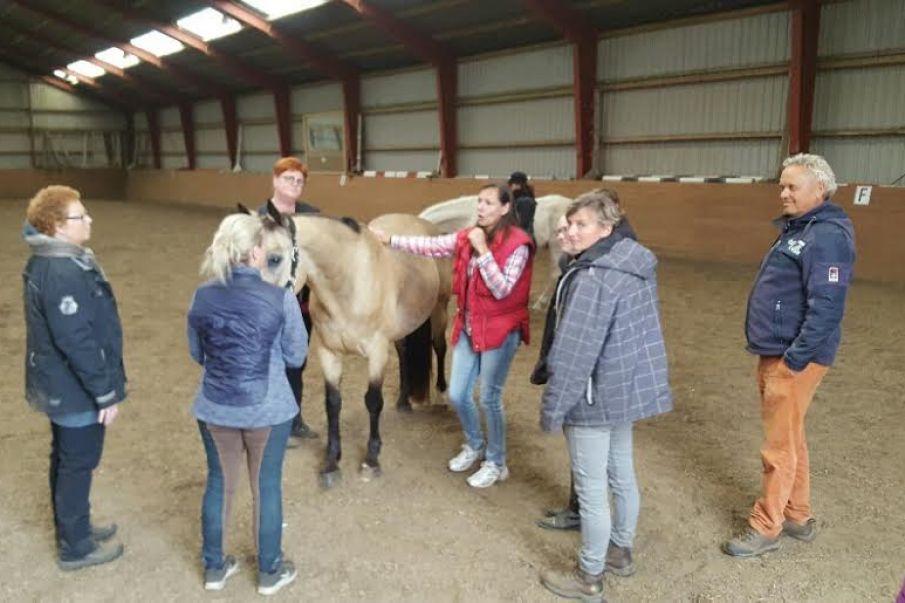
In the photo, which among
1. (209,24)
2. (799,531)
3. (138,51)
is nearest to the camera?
(799,531)

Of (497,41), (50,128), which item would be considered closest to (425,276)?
(497,41)

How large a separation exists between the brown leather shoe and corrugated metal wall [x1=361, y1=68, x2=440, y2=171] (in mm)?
13449

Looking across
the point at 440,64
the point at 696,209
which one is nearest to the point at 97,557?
the point at 696,209

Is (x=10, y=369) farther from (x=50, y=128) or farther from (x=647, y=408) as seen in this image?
(x=50, y=128)

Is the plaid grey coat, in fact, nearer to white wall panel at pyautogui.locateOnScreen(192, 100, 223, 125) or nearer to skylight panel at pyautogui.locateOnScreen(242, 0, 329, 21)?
skylight panel at pyautogui.locateOnScreen(242, 0, 329, 21)

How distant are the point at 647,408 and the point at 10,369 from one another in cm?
507

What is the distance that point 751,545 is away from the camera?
2.80 meters

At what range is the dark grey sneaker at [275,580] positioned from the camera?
2557 mm

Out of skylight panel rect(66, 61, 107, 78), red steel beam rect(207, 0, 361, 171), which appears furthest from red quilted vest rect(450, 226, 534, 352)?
skylight panel rect(66, 61, 107, 78)

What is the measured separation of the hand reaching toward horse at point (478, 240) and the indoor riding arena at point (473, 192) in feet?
4.02

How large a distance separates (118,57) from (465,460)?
883 inches

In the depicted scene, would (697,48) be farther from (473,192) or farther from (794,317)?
(794,317)

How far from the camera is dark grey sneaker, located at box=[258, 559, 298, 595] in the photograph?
2.56 metres

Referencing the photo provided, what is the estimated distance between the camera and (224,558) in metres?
2.62
